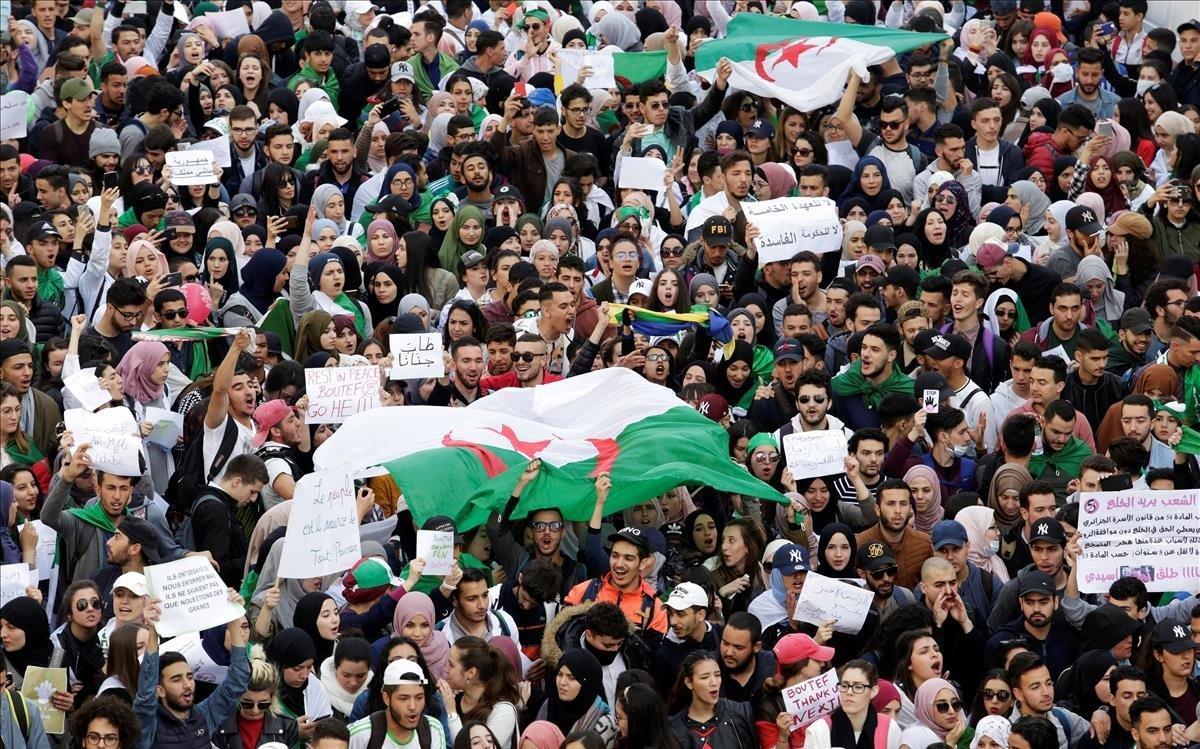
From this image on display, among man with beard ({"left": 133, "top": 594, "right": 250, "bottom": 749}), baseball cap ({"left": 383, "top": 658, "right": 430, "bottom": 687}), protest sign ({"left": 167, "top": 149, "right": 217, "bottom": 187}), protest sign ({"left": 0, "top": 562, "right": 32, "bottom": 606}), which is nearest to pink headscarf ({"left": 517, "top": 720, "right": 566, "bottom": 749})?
baseball cap ({"left": 383, "top": 658, "right": 430, "bottom": 687})

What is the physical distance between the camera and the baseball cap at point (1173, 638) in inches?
513

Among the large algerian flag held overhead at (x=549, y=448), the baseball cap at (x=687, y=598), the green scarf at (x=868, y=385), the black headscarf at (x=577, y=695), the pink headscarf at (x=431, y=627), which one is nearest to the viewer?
the black headscarf at (x=577, y=695)

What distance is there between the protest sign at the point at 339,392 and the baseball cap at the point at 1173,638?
4.58 m

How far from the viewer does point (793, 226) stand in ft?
56.0

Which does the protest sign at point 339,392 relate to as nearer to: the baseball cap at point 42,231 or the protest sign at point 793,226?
the baseball cap at point 42,231

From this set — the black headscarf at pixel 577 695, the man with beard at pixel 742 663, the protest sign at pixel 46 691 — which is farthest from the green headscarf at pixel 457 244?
the protest sign at pixel 46 691

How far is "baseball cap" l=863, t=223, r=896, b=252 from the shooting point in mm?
17062

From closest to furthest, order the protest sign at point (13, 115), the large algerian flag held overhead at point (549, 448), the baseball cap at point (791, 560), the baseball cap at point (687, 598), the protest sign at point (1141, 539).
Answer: the baseball cap at point (687, 598) < the protest sign at point (1141, 539) < the baseball cap at point (791, 560) < the large algerian flag held overhead at point (549, 448) < the protest sign at point (13, 115)

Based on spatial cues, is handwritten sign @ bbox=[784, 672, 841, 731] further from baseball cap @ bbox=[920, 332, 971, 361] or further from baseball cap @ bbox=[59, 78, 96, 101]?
baseball cap @ bbox=[59, 78, 96, 101]

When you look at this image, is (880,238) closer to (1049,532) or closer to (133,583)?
(1049,532)

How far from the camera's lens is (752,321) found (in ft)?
53.4

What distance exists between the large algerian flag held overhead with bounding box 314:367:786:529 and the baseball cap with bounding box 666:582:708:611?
1245 mm

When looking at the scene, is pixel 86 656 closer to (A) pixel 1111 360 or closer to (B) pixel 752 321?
(B) pixel 752 321

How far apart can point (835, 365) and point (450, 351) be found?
2350 mm
